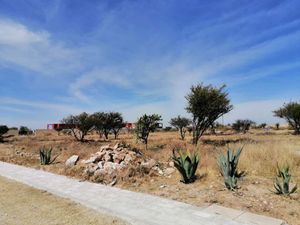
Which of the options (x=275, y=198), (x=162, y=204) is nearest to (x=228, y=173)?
(x=275, y=198)

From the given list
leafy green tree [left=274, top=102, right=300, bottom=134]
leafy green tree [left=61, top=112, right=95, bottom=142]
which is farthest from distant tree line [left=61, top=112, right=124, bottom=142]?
leafy green tree [left=274, top=102, right=300, bottom=134]

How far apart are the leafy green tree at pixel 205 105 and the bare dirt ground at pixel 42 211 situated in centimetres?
1870

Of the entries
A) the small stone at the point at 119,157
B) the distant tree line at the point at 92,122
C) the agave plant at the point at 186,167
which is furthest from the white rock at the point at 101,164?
the distant tree line at the point at 92,122

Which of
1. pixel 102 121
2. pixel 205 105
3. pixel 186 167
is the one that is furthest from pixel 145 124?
pixel 102 121

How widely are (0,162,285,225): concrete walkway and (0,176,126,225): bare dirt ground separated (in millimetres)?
322

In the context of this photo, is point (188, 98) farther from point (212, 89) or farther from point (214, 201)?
point (214, 201)

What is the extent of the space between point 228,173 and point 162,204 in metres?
2.32

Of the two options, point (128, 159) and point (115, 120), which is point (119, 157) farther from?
point (115, 120)

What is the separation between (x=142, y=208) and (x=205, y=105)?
20032 millimetres

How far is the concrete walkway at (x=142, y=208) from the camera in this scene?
596 centimetres

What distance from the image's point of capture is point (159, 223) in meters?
5.85

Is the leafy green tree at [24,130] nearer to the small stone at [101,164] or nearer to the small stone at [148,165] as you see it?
the small stone at [101,164]

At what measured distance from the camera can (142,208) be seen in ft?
22.7

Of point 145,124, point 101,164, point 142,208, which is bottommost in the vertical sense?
point 142,208
